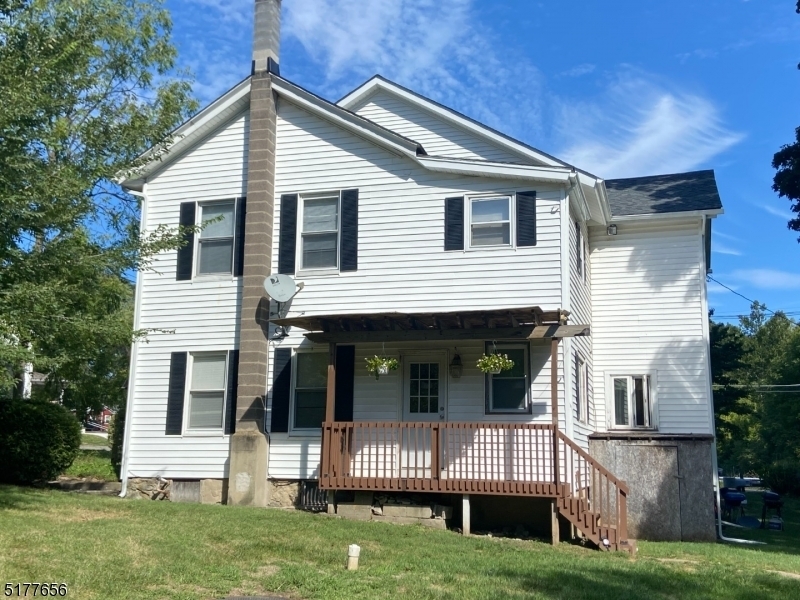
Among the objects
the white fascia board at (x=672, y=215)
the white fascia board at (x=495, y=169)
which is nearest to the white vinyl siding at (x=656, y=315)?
the white fascia board at (x=672, y=215)

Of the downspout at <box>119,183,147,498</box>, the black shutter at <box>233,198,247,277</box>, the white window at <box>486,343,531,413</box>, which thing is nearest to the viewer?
the white window at <box>486,343,531,413</box>

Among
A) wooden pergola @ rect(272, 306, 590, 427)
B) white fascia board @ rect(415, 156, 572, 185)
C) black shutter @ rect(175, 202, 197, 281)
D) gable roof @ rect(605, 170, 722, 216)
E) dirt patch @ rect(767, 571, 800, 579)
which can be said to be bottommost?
dirt patch @ rect(767, 571, 800, 579)

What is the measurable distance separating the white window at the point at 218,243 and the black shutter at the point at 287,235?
3.22 feet

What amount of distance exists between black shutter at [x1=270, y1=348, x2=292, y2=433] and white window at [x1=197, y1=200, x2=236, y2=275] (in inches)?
78.3

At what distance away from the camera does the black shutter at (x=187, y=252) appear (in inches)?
589

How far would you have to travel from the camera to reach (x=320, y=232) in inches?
572

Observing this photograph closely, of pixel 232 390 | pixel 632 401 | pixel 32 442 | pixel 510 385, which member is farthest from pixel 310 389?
pixel 632 401

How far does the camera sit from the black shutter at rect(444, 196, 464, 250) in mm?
13695

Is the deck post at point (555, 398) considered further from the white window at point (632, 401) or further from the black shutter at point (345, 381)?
the white window at point (632, 401)

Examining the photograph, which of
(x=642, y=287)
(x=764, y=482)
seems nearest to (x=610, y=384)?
(x=642, y=287)

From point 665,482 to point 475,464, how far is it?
452 centimetres

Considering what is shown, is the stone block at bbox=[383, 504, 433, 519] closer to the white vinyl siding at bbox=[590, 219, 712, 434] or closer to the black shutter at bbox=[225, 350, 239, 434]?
the black shutter at bbox=[225, 350, 239, 434]

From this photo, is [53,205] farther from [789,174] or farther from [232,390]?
[789,174]

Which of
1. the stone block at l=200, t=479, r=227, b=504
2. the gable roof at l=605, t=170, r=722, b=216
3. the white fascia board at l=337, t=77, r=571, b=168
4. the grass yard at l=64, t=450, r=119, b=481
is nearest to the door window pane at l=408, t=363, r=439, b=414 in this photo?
the stone block at l=200, t=479, r=227, b=504
